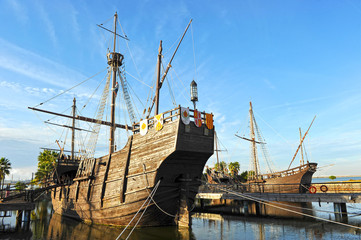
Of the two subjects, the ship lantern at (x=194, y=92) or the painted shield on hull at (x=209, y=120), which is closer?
the ship lantern at (x=194, y=92)

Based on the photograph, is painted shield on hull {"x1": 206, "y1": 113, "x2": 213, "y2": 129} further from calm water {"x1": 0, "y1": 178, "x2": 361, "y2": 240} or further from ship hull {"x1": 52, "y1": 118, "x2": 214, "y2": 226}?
calm water {"x1": 0, "y1": 178, "x2": 361, "y2": 240}

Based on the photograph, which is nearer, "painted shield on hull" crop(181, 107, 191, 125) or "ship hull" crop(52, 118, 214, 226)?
"painted shield on hull" crop(181, 107, 191, 125)

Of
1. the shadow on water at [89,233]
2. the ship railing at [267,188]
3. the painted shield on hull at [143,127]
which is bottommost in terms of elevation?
the shadow on water at [89,233]

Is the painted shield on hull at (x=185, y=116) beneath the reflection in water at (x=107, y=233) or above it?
above

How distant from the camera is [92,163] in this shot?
54.7 ft

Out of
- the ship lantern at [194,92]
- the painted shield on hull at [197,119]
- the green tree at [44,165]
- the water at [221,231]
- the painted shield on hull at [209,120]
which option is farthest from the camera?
the green tree at [44,165]

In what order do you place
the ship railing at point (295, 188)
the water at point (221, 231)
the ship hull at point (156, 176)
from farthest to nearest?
1. the ship railing at point (295, 188)
2. the ship hull at point (156, 176)
3. the water at point (221, 231)

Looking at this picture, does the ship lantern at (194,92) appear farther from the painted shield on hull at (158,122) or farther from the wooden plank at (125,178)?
the wooden plank at (125,178)

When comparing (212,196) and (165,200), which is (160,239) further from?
(212,196)

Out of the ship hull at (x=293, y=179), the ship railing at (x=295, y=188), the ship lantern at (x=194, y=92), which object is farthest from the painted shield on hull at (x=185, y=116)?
the ship hull at (x=293, y=179)

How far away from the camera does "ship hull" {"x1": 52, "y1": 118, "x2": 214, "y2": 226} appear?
1232cm

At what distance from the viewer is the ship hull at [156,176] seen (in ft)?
40.4

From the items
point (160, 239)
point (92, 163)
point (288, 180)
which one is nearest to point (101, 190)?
point (92, 163)

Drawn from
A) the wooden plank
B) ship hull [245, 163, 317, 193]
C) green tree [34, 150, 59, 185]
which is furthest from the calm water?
green tree [34, 150, 59, 185]
